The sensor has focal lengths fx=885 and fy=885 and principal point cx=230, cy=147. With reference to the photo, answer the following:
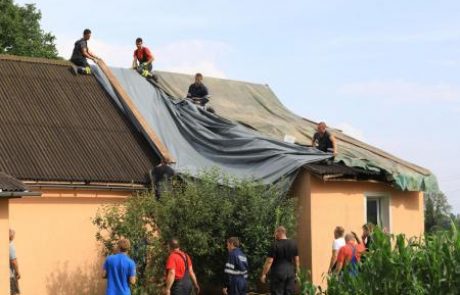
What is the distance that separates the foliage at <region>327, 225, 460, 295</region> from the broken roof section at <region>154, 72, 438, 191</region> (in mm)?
6608

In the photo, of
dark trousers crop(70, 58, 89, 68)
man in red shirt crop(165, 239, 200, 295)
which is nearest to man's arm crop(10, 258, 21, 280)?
man in red shirt crop(165, 239, 200, 295)

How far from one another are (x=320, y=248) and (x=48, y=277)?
19.0ft

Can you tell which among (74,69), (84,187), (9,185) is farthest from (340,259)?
(74,69)

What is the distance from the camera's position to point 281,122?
23312 millimetres

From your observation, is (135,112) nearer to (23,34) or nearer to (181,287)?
(181,287)

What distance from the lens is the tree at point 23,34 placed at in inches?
1485

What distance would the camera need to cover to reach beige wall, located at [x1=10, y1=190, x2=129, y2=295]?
1688 cm

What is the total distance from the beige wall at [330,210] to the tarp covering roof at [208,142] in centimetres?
66

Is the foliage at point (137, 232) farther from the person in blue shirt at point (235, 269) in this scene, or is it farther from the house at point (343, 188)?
the house at point (343, 188)

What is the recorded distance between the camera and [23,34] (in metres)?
38.9

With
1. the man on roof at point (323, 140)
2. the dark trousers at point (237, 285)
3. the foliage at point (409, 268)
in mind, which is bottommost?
the dark trousers at point (237, 285)

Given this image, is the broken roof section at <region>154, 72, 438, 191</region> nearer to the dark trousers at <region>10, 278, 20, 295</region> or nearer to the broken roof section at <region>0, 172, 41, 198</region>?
the dark trousers at <region>10, 278, 20, 295</region>

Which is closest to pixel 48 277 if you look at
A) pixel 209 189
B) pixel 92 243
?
pixel 92 243

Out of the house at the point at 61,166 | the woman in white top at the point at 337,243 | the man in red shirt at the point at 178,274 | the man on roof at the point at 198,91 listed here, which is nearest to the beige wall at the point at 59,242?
the house at the point at 61,166
